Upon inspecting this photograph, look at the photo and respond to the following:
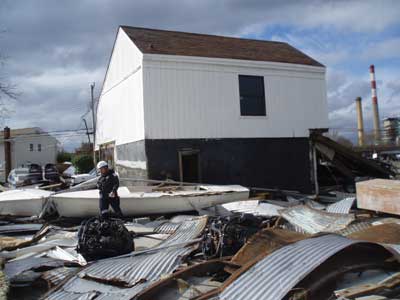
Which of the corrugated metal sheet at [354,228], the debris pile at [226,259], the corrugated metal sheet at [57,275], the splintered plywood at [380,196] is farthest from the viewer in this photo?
the splintered plywood at [380,196]

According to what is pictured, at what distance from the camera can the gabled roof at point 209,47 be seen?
521 inches

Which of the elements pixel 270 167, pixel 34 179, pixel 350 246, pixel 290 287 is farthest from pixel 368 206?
pixel 34 179

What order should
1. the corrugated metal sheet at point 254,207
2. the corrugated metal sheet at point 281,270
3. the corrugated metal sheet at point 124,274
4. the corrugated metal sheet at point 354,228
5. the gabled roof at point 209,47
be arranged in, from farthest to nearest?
the gabled roof at point 209,47
the corrugated metal sheet at point 254,207
the corrugated metal sheet at point 354,228
the corrugated metal sheet at point 124,274
the corrugated metal sheet at point 281,270

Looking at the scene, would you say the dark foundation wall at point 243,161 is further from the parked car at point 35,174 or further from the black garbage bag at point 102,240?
the parked car at point 35,174

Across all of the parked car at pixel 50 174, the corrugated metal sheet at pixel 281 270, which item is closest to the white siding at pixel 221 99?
the parked car at pixel 50 174

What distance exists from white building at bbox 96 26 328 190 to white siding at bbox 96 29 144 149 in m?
0.04

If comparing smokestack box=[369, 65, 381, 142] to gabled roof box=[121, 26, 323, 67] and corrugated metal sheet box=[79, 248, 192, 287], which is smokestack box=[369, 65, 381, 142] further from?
corrugated metal sheet box=[79, 248, 192, 287]

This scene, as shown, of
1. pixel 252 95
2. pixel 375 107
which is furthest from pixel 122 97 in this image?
pixel 375 107

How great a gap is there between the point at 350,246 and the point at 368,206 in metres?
4.26

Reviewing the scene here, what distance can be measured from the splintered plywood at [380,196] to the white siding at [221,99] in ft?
19.8

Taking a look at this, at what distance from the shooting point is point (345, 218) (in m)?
7.69

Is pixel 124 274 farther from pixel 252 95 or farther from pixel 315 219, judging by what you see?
pixel 252 95

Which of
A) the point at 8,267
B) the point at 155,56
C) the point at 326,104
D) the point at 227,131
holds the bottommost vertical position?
the point at 8,267

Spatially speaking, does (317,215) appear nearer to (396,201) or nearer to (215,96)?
(396,201)
